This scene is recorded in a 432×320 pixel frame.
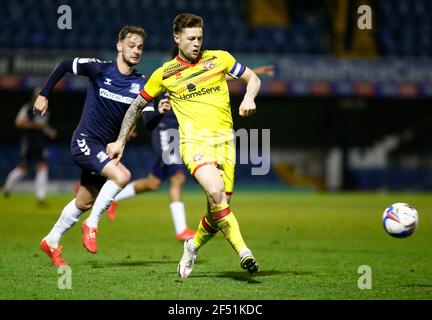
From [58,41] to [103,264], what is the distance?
19952mm

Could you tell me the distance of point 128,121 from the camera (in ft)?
25.1

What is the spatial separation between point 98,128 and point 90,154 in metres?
0.32

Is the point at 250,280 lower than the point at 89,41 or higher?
lower

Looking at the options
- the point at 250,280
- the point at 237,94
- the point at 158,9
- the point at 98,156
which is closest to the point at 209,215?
the point at 250,280

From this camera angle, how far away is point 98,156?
8266mm

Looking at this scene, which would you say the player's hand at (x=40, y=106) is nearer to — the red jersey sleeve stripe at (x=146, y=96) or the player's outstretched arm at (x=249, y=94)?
the red jersey sleeve stripe at (x=146, y=96)

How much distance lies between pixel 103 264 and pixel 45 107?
1.82 metres

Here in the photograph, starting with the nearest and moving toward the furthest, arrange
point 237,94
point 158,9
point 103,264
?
point 103,264 → point 237,94 → point 158,9

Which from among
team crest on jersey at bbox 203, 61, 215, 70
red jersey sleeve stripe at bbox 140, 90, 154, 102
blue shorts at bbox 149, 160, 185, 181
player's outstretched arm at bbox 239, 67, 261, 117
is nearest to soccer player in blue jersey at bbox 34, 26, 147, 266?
red jersey sleeve stripe at bbox 140, 90, 154, 102

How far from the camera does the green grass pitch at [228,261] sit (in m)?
6.73

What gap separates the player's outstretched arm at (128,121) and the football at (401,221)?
2.71m

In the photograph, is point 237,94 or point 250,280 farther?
point 237,94
